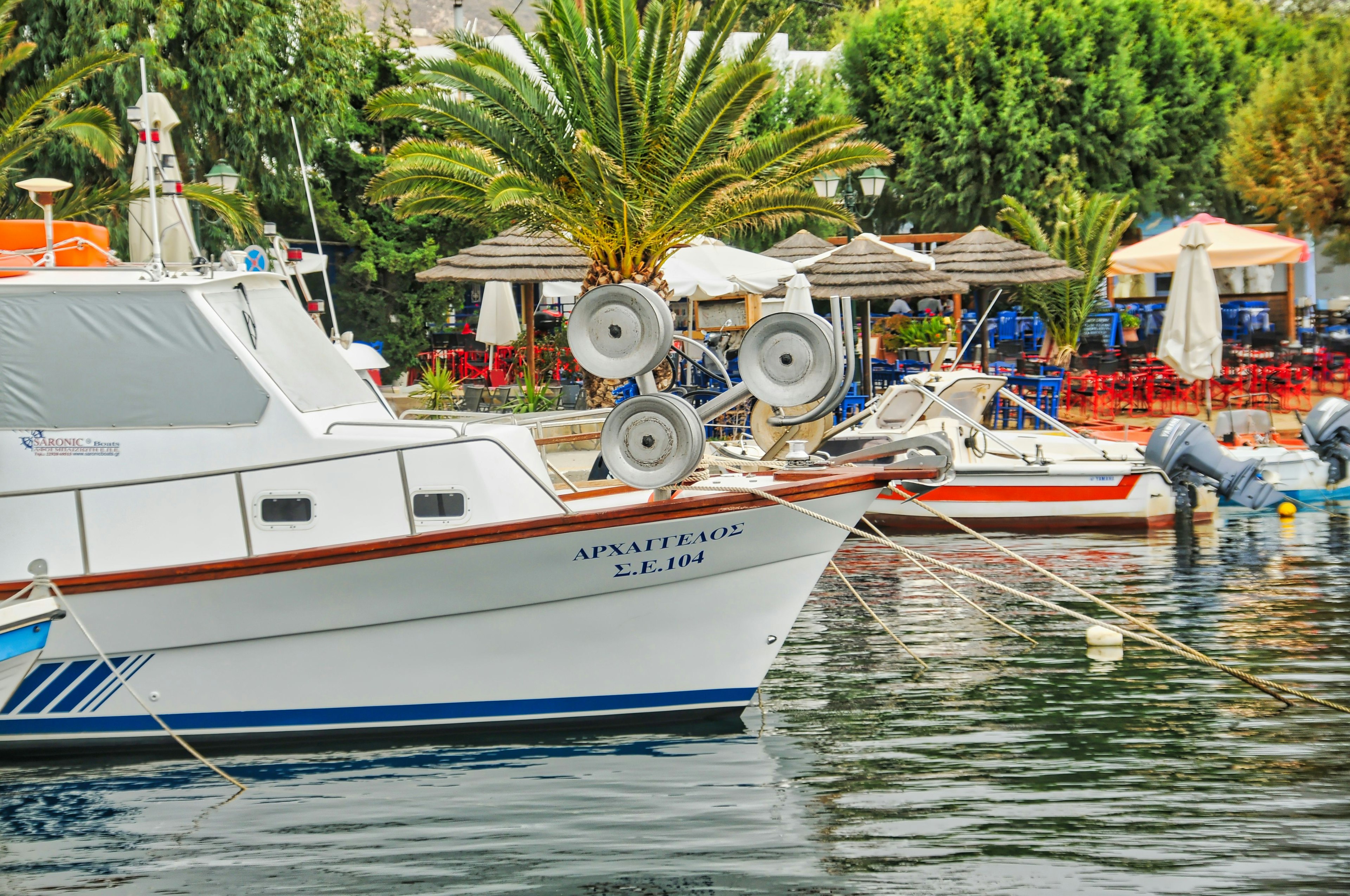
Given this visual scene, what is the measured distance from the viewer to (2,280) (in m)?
7.99

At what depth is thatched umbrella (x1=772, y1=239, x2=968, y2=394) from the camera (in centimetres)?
1852

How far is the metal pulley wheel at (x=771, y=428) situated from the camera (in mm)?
9453

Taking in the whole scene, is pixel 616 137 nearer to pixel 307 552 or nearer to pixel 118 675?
pixel 307 552

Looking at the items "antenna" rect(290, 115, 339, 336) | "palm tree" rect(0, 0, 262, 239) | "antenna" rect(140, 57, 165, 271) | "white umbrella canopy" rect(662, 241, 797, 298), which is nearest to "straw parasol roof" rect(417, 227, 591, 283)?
"white umbrella canopy" rect(662, 241, 797, 298)

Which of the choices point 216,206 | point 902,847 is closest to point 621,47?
point 216,206

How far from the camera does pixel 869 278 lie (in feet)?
61.4

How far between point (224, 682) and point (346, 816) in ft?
4.44

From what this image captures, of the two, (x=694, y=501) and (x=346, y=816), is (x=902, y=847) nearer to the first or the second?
(x=694, y=501)

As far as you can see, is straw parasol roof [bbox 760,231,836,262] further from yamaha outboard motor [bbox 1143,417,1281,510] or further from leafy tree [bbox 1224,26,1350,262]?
yamaha outboard motor [bbox 1143,417,1281,510]

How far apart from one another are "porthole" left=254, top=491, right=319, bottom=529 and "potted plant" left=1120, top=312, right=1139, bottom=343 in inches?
922

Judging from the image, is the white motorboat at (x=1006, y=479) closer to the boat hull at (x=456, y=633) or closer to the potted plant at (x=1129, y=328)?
the boat hull at (x=456, y=633)

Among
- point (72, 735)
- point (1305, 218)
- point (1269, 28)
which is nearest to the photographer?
point (72, 735)

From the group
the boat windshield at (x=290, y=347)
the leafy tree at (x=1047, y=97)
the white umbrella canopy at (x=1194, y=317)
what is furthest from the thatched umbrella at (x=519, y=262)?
the leafy tree at (x=1047, y=97)

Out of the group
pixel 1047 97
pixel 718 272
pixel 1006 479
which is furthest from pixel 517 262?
pixel 1047 97
